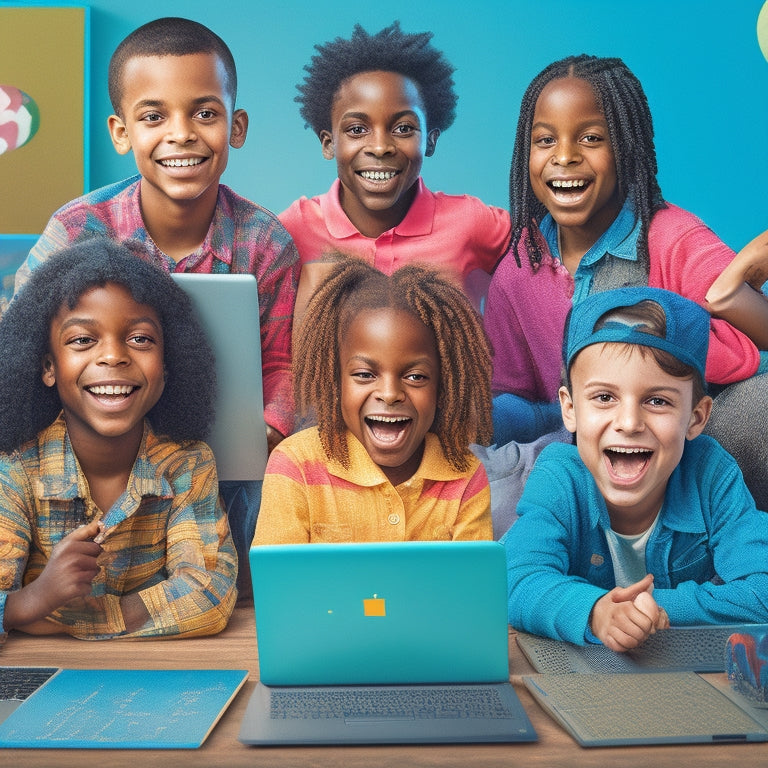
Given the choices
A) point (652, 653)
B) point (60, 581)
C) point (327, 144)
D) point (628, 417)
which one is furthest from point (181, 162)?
point (652, 653)

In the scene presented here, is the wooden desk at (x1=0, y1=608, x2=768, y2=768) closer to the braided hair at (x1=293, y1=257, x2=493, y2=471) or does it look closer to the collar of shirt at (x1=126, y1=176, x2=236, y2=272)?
the braided hair at (x1=293, y1=257, x2=493, y2=471)

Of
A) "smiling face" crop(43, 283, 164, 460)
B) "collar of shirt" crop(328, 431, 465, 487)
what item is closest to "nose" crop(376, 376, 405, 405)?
"collar of shirt" crop(328, 431, 465, 487)

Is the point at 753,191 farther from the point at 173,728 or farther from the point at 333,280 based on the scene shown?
the point at 173,728

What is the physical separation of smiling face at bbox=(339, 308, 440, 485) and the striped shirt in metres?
0.05

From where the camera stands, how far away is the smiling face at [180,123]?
1.96 m

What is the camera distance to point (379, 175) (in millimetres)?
2109

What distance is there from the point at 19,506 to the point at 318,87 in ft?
4.12

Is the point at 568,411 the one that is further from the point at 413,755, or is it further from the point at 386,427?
the point at 413,755

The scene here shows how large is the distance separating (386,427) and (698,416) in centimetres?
51

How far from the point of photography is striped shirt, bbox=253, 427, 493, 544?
1590 mm

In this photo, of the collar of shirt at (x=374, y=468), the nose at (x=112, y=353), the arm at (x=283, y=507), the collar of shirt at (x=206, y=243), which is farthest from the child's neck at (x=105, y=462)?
the collar of shirt at (x=206, y=243)

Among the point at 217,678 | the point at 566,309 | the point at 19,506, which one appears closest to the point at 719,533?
the point at 566,309

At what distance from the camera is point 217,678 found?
1.23 m

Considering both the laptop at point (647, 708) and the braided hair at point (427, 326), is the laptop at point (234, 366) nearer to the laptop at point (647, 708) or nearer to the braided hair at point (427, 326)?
the braided hair at point (427, 326)
